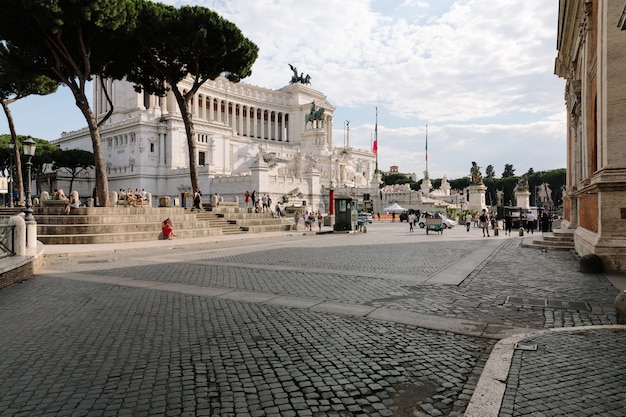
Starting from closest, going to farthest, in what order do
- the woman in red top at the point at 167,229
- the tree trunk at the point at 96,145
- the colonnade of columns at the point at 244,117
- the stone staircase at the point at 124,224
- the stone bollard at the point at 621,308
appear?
the stone bollard at the point at 621,308
the stone staircase at the point at 124,224
the woman in red top at the point at 167,229
the tree trunk at the point at 96,145
the colonnade of columns at the point at 244,117

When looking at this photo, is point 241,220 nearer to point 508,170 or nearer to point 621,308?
point 621,308

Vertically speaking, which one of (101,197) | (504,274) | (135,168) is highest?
(135,168)

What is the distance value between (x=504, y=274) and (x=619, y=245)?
2575mm

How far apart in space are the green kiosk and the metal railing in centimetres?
1991

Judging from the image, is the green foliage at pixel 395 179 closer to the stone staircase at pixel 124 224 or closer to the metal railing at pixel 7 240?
the stone staircase at pixel 124 224

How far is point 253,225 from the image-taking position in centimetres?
2734

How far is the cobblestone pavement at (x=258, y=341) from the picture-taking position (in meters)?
3.55

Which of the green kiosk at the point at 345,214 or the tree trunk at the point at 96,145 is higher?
the tree trunk at the point at 96,145

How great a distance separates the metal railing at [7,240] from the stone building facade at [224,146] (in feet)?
110

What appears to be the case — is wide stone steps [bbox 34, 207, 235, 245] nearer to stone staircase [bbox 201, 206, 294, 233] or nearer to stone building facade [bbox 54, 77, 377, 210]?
stone staircase [bbox 201, 206, 294, 233]

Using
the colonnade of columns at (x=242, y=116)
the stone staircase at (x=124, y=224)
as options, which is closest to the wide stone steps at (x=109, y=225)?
the stone staircase at (x=124, y=224)

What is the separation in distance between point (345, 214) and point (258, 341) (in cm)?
2331

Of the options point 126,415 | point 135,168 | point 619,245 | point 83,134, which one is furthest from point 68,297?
point 83,134

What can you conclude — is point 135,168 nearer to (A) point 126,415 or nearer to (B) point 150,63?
(B) point 150,63
